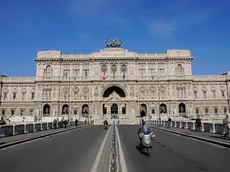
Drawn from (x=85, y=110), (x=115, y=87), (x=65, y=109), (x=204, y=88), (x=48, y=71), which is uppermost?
(x=48, y=71)

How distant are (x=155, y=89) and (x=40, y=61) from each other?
36.6 meters

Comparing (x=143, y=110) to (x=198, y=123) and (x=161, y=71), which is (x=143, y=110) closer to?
(x=161, y=71)

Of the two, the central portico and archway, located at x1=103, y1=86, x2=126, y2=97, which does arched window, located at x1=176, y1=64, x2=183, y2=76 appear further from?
archway, located at x1=103, y1=86, x2=126, y2=97

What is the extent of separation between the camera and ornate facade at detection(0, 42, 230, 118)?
6394 cm

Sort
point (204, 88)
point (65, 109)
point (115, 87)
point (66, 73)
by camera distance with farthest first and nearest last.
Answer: point (204, 88)
point (115, 87)
point (66, 73)
point (65, 109)

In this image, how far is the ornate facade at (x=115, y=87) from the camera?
63938mm

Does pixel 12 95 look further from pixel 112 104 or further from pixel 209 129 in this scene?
pixel 209 129

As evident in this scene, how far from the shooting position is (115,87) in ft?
223

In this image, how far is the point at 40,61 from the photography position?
66875 millimetres

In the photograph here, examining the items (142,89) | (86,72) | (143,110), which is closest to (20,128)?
(86,72)

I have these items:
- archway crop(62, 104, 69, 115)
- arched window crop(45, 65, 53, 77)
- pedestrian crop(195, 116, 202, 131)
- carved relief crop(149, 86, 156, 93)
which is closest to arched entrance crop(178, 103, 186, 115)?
carved relief crop(149, 86, 156, 93)

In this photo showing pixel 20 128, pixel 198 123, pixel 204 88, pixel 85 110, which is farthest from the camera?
pixel 204 88

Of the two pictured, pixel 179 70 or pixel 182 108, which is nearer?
pixel 182 108

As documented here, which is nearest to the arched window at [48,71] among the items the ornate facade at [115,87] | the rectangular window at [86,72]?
the ornate facade at [115,87]
